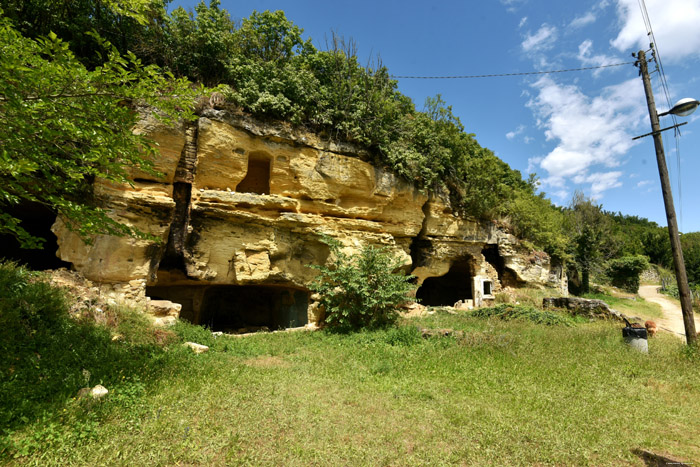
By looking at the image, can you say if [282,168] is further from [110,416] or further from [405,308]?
[110,416]

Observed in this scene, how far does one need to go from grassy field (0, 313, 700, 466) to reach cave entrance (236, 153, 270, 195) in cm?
671

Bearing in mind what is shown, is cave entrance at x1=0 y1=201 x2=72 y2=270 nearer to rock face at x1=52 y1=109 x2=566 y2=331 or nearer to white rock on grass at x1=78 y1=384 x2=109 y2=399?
rock face at x1=52 y1=109 x2=566 y2=331

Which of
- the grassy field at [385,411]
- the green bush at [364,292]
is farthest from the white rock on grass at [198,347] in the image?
the green bush at [364,292]

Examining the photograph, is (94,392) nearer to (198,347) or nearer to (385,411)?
(198,347)

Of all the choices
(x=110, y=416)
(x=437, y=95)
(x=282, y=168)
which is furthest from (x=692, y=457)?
(x=437, y=95)

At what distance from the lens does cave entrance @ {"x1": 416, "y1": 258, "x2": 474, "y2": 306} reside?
1734 centimetres

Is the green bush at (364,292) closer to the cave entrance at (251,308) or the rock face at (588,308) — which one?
the cave entrance at (251,308)

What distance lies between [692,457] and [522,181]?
26633mm

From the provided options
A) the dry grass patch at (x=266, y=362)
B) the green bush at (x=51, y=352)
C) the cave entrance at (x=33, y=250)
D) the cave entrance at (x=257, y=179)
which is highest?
the cave entrance at (x=257, y=179)

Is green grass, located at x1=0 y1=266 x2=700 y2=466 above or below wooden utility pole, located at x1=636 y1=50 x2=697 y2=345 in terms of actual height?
below

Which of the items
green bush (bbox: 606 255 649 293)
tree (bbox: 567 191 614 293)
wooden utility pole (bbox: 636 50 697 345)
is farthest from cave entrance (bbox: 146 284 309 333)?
green bush (bbox: 606 255 649 293)

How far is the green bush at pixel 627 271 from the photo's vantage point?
2327 cm

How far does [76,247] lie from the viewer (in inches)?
322

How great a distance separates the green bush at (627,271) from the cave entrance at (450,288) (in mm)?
A: 15686
